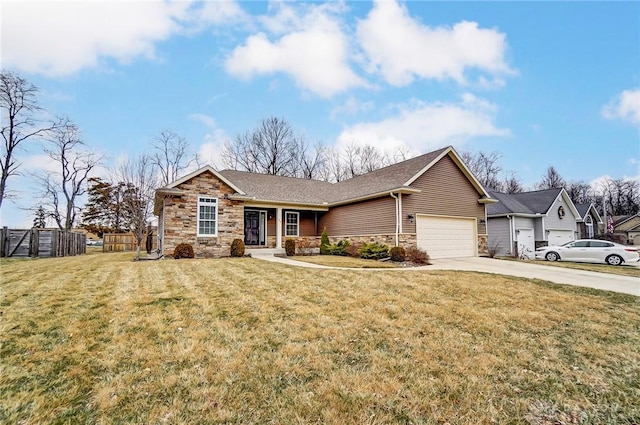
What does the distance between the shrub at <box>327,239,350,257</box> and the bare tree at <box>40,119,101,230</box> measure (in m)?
24.1

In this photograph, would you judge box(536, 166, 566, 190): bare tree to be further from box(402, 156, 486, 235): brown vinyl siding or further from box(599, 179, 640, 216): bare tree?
box(402, 156, 486, 235): brown vinyl siding

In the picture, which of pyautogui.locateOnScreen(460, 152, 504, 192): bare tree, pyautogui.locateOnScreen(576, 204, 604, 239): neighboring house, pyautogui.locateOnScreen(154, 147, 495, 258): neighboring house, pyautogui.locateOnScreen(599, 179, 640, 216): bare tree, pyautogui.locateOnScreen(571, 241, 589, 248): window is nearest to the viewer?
pyautogui.locateOnScreen(154, 147, 495, 258): neighboring house

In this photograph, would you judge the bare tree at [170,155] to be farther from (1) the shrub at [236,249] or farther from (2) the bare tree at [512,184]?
(2) the bare tree at [512,184]

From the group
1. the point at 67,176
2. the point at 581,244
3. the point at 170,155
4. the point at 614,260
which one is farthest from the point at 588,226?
the point at 67,176

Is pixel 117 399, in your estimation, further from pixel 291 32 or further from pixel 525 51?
pixel 525 51

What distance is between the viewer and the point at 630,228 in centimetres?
3906

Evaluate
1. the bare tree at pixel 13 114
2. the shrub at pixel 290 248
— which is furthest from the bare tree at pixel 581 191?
the bare tree at pixel 13 114

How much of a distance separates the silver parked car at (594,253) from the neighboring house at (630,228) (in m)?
27.7

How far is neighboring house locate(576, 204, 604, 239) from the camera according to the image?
26.3 metres

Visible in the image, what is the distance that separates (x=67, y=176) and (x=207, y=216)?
70.6 ft

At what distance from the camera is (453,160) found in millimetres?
16516

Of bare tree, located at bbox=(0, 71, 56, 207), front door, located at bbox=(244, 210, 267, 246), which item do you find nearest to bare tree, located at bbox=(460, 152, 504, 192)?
front door, located at bbox=(244, 210, 267, 246)

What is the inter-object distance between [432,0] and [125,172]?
23099 millimetres

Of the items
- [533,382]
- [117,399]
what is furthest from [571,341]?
[117,399]
